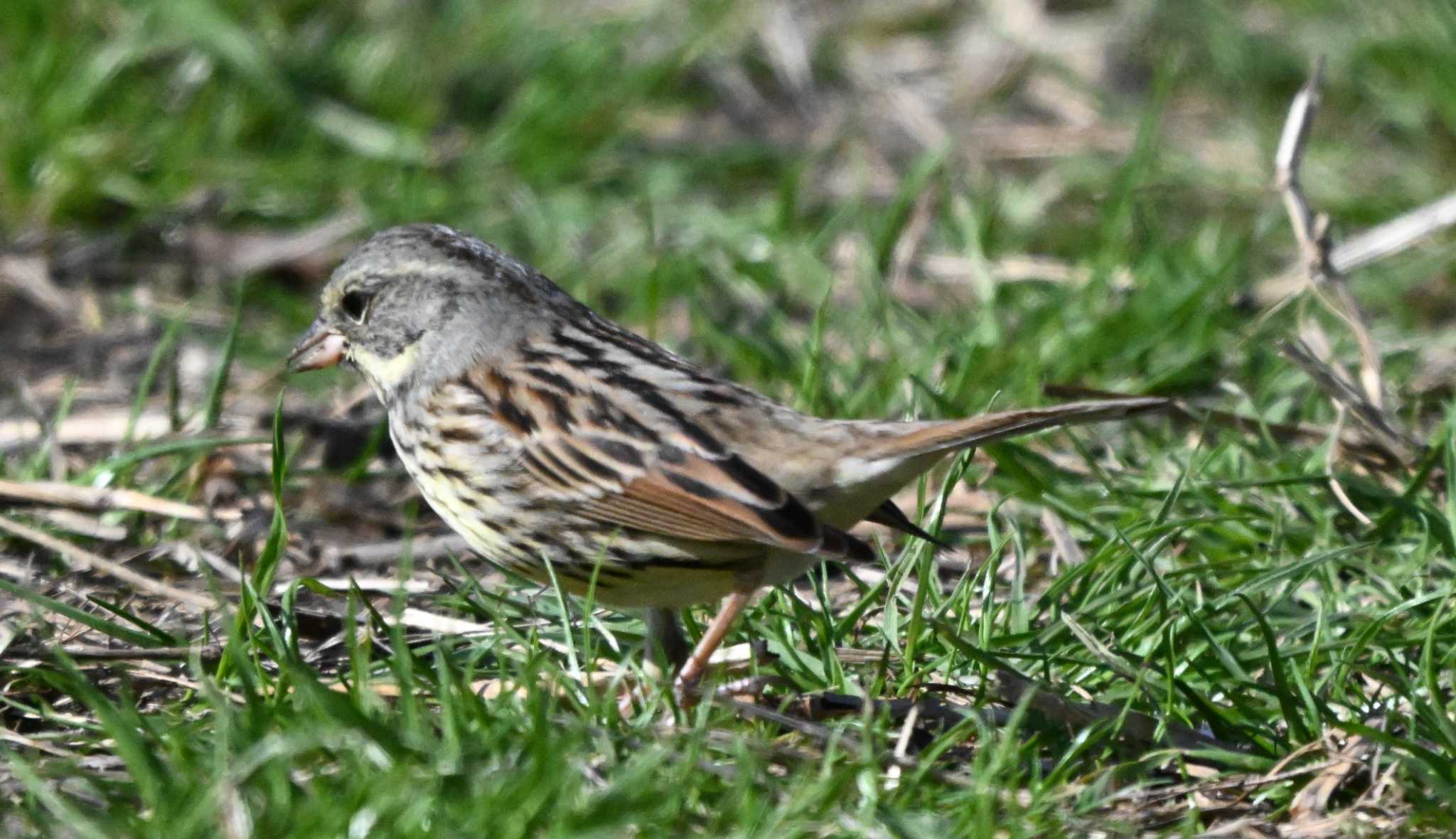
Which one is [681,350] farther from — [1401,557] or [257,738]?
[257,738]

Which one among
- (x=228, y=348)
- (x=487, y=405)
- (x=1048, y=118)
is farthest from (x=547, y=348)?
(x=1048, y=118)

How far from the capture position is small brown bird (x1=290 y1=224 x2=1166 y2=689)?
13.7 ft

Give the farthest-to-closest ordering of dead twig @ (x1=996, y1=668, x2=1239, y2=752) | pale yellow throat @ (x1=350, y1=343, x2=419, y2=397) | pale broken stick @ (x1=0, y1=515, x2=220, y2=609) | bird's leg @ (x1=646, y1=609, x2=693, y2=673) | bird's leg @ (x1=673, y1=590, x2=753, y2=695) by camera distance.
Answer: pale yellow throat @ (x1=350, y1=343, x2=419, y2=397), pale broken stick @ (x1=0, y1=515, x2=220, y2=609), bird's leg @ (x1=646, y1=609, x2=693, y2=673), bird's leg @ (x1=673, y1=590, x2=753, y2=695), dead twig @ (x1=996, y1=668, x2=1239, y2=752)

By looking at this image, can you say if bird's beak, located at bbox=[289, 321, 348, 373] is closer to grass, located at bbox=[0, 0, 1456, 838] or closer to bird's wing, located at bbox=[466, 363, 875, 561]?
grass, located at bbox=[0, 0, 1456, 838]

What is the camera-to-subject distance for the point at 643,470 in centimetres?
430

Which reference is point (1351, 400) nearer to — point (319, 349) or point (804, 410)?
point (804, 410)

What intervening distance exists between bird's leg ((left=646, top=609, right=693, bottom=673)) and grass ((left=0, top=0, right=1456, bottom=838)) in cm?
19

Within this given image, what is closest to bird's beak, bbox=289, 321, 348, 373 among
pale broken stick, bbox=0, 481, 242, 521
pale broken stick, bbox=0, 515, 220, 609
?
pale broken stick, bbox=0, 481, 242, 521

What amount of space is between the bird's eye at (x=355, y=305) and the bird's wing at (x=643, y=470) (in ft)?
1.74

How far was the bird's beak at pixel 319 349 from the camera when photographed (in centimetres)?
508

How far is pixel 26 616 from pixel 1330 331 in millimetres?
4524

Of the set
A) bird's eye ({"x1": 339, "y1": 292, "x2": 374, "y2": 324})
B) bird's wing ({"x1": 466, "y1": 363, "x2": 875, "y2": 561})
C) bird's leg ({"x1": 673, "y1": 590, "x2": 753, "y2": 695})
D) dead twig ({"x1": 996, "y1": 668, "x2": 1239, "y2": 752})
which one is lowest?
dead twig ({"x1": 996, "y1": 668, "x2": 1239, "y2": 752})

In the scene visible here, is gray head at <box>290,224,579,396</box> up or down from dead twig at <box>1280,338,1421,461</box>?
up

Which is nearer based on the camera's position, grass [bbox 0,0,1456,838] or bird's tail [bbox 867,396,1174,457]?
grass [bbox 0,0,1456,838]
